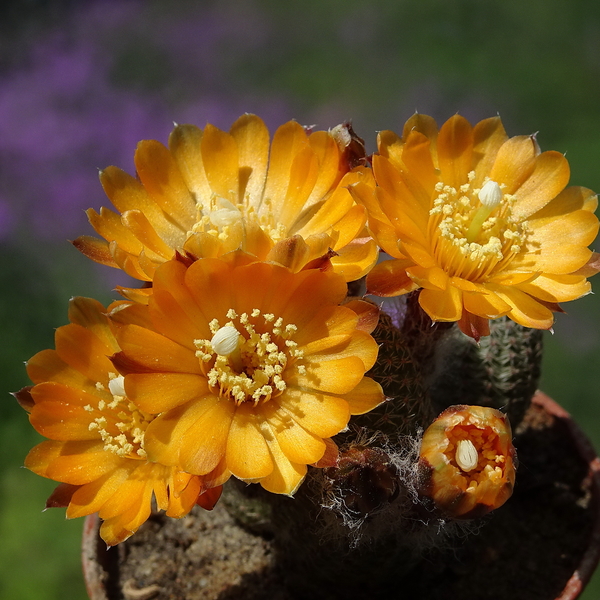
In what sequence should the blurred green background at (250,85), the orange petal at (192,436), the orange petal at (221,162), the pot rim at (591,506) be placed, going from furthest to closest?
the blurred green background at (250,85) < the pot rim at (591,506) < the orange petal at (221,162) < the orange petal at (192,436)

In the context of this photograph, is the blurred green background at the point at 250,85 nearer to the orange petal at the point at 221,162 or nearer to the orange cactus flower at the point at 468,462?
the orange petal at the point at 221,162

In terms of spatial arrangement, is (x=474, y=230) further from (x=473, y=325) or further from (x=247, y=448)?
(x=247, y=448)

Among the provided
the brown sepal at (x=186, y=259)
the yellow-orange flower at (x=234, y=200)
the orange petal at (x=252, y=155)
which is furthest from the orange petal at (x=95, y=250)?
the orange petal at (x=252, y=155)

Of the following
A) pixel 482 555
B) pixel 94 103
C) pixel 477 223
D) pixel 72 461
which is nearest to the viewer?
pixel 72 461

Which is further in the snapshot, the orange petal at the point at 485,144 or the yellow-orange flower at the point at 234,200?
the orange petal at the point at 485,144

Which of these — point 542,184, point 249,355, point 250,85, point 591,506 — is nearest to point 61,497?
point 249,355

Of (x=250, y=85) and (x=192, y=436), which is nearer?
(x=192, y=436)

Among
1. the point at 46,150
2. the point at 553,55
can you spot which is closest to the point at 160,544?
the point at 46,150

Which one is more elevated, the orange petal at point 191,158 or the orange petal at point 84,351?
the orange petal at point 191,158
